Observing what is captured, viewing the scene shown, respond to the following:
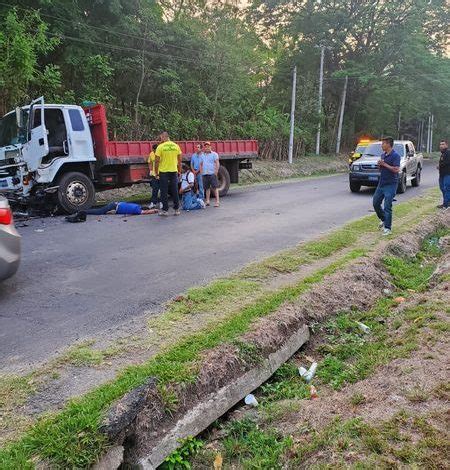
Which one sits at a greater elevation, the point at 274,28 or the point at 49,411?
the point at 274,28

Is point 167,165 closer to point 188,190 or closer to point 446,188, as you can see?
point 188,190

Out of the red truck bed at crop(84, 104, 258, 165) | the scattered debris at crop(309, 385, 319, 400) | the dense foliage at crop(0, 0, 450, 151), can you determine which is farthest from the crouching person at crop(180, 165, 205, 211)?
the scattered debris at crop(309, 385, 319, 400)

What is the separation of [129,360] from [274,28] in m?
34.4

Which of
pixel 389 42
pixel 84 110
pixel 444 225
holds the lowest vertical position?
A: pixel 444 225

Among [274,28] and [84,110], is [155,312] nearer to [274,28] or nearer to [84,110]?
[84,110]

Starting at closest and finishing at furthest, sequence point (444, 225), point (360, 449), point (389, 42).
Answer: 1. point (360, 449)
2. point (444, 225)
3. point (389, 42)

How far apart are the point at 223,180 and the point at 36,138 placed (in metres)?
6.16

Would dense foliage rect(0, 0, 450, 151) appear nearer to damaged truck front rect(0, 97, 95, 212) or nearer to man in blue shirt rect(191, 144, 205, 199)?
damaged truck front rect(0, 97, 95, 212)

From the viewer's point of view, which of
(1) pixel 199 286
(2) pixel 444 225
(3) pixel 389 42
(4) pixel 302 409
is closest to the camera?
(4) pixel 302 409

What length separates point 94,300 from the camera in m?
5.26

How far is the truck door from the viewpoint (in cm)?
1103

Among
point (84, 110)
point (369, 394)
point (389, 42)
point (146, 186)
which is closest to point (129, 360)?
point (369, 394)

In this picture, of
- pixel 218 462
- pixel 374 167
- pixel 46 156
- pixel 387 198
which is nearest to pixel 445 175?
pixel 374 167

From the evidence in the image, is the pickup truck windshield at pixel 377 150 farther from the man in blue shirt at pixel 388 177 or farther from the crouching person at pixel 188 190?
the man in blue shirt at pixel 388 177
